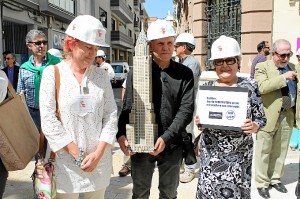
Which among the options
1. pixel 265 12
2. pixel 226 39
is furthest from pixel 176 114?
pixel 265 12

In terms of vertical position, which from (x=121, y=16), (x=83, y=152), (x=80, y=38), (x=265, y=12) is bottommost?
(x=83, y=152)

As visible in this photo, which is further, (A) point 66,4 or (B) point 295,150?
(A) point 66,4

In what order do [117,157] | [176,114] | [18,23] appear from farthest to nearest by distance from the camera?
[18,23] < [117,157] < [176,114]

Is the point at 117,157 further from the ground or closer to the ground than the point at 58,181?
closer to the ground

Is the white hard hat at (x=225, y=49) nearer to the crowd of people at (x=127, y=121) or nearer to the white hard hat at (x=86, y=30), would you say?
the crowd of people at (x=127, y=121)

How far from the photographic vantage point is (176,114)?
257 cm

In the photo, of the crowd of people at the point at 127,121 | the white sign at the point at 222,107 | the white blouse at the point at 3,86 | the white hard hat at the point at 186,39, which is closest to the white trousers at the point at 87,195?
the crowd of people at the point at 127,121

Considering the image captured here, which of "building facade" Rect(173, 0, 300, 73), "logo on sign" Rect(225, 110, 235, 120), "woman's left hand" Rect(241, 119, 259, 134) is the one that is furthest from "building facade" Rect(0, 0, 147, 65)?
"woman's left hand" Rect(241, 119, 259, 134)

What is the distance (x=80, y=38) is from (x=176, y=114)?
97cm

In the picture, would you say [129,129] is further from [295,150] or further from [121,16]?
[121,16]

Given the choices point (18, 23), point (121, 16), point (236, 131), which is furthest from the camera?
point (121, 16)

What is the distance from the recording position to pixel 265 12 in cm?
772

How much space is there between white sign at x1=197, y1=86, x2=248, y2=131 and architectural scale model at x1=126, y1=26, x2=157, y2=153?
0.39 meters

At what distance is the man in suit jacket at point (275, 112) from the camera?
3672 millimetres
